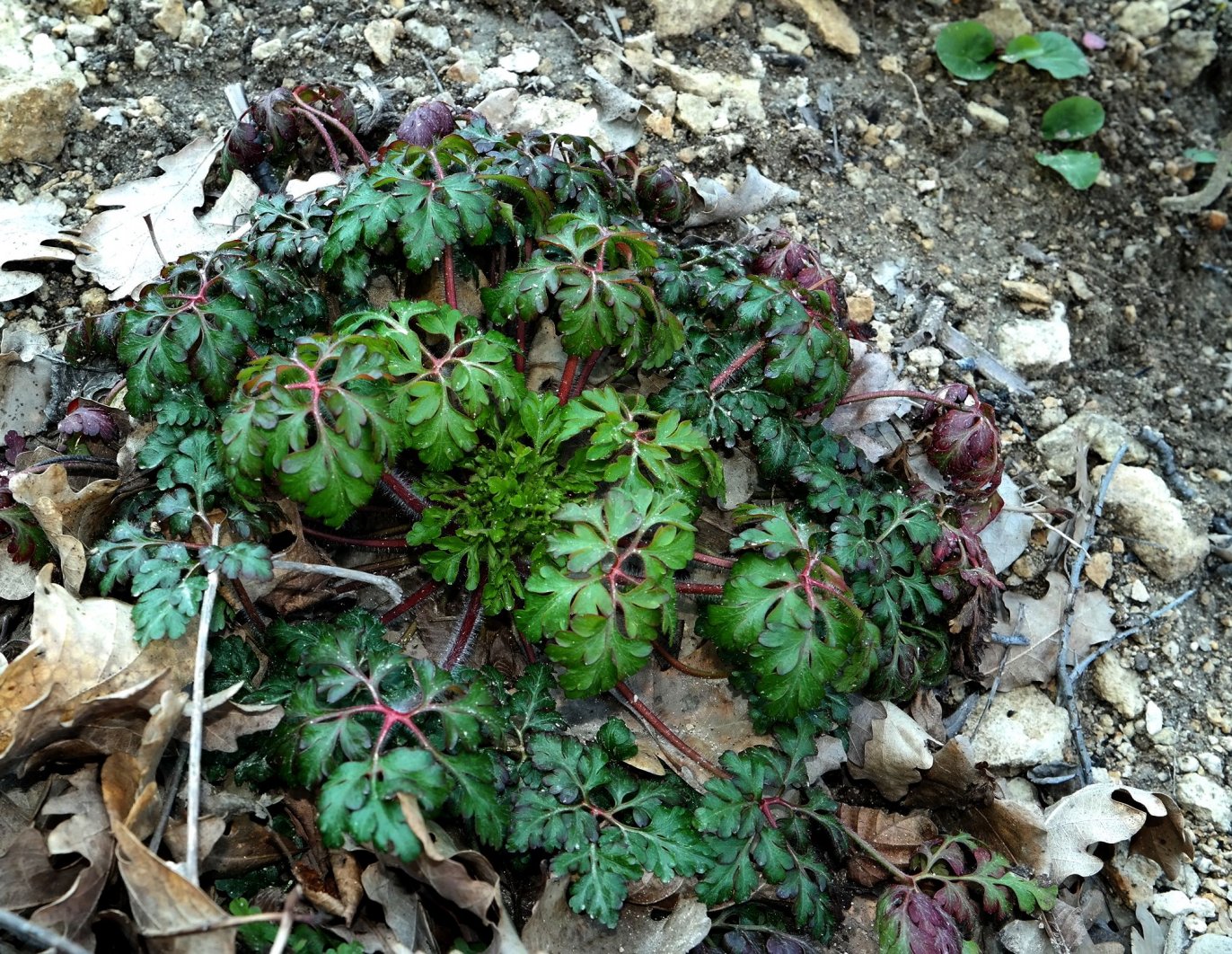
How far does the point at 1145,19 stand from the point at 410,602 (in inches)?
186

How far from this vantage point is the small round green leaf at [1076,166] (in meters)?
4.68

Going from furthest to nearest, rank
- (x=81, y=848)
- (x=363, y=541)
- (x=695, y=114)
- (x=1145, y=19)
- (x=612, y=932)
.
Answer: (x=1145, y=19), (x=695, y=114), (x=363, y=541), (x=612, y=932), (x=81, y=848)

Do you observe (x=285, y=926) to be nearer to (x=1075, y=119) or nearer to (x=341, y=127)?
(x=341, y=127)

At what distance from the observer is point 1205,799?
350 cm

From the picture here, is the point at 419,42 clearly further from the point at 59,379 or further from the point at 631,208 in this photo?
the point at 59,379

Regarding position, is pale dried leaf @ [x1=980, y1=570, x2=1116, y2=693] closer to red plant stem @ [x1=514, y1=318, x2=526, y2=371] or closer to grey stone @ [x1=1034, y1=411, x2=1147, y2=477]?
grey stone @ [x1=1034, y1=411, x2=1147, y2=477]

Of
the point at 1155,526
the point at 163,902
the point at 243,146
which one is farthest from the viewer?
the point at 1155,526

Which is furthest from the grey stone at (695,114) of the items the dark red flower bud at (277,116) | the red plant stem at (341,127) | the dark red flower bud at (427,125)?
the dark red flower bud at (277,116)

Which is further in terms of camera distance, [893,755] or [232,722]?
[893,755]

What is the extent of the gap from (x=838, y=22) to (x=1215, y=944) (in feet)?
13.8

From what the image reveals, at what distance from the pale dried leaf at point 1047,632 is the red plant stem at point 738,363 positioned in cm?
142

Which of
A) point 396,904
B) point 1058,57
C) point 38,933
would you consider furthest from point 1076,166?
point 38,933

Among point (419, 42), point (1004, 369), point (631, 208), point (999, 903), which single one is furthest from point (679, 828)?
point (419, 42)

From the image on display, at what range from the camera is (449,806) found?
2643 mm
